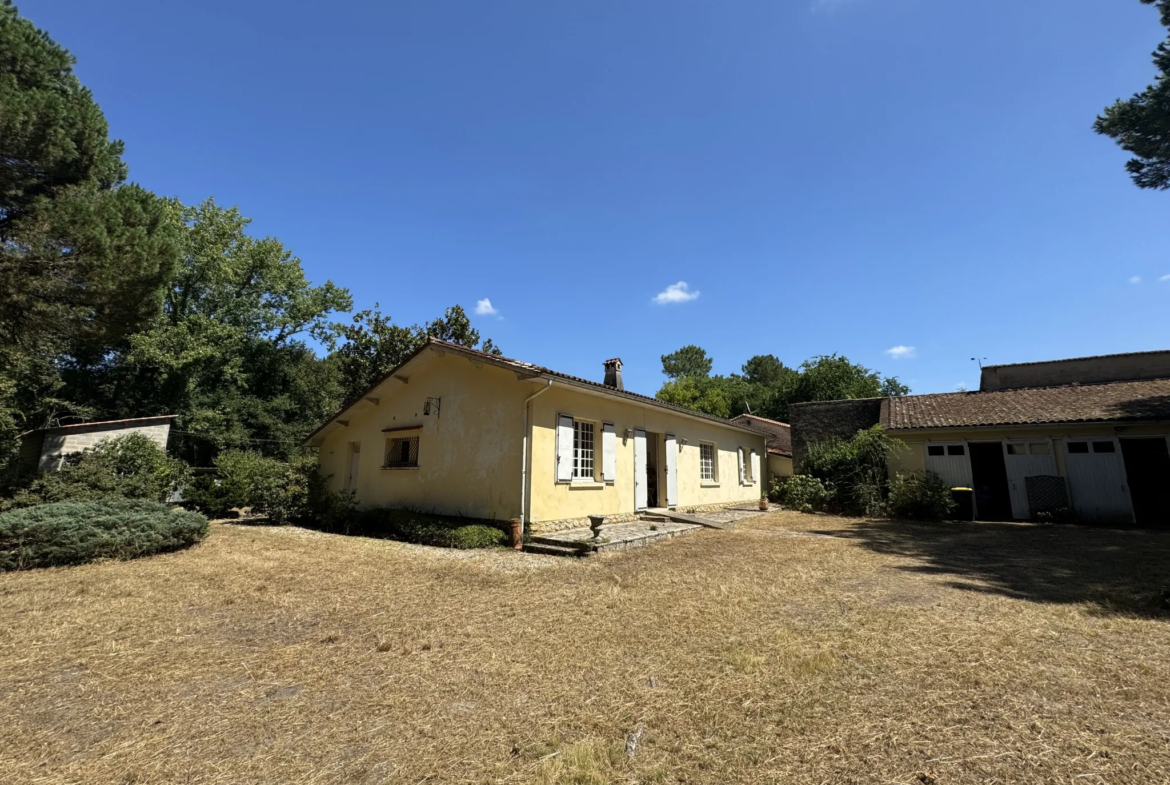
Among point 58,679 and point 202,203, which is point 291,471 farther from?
point 202,203

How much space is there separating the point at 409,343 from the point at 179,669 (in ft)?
75.3

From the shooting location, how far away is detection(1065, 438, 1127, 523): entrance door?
13055 millimetres

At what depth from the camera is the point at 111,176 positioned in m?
9.46

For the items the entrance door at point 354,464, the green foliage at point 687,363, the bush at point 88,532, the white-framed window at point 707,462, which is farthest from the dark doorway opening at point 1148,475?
the green foliage at point 687,363

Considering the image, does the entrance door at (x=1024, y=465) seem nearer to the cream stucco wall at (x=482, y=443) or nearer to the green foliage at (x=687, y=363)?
the cream stucco wall at (x=482, y=443)

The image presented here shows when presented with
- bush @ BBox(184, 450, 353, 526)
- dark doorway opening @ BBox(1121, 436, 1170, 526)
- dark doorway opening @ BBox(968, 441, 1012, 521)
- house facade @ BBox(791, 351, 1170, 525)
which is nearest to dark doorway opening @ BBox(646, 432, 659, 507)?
house facade @ BBox(791, 351, 1170, 525)

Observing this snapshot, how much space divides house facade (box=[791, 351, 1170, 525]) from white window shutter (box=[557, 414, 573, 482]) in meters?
11.5

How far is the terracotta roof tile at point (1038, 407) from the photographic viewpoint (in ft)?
44.3

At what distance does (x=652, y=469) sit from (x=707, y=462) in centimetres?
266

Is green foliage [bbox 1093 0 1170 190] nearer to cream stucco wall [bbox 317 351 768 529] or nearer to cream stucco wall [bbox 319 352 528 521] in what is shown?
cream stucco wall [bbox 317 351 768 529]

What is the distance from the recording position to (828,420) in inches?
794

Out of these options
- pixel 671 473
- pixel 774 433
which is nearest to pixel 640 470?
pixel 671 473

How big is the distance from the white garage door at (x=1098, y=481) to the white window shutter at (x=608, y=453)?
13.0 meters

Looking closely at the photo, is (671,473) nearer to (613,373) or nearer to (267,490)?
(613,373)
